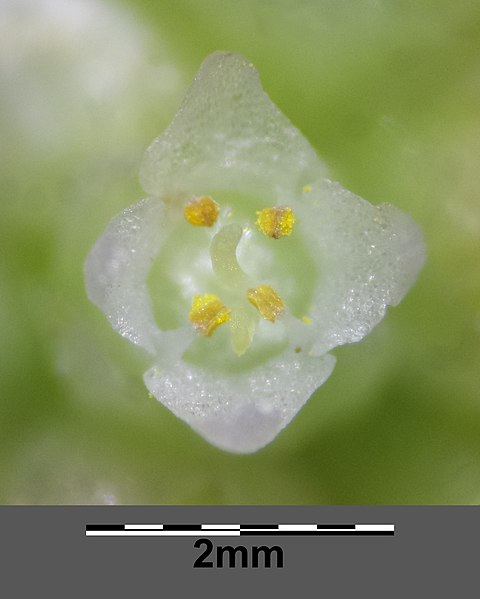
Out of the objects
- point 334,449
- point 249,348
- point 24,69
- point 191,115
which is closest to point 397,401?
point 334,449

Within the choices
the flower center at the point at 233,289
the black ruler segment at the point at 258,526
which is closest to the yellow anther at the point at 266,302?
the flower center at the point at 233,289

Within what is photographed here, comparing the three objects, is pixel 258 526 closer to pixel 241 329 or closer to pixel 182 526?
pixel 182 526

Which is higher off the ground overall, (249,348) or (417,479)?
(249,348)

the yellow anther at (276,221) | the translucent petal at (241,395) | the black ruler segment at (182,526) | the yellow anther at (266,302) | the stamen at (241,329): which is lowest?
the black ruler segment at (182,526)

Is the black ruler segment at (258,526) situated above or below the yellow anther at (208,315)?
below

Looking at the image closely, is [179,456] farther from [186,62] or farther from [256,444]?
[186,62]

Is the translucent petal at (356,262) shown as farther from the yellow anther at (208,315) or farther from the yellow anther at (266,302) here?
the yellow anther at (208,315)
